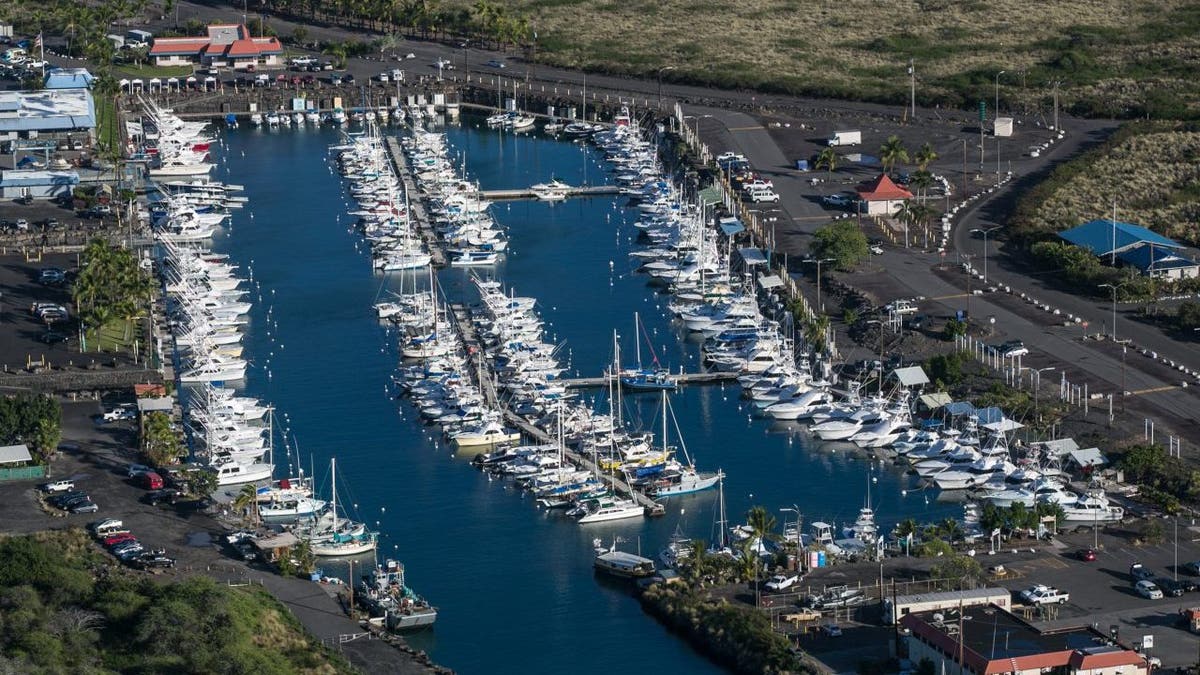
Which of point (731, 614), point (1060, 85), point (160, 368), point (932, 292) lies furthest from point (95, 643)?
point (1060, 85)

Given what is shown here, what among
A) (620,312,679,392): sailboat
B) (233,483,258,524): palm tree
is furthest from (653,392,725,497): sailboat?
(233,483,258,524): palm tree

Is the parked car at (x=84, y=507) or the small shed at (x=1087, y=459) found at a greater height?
the small shed at (x=1087, y=459)

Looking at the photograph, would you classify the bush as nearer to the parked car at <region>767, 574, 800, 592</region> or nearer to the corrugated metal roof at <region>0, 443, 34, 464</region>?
the parked car at <region>767, 574, 800, 592</region>

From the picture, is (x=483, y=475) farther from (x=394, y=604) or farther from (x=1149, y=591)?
(x=1149, y=591)

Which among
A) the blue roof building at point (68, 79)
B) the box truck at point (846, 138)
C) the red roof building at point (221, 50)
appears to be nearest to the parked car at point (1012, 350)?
the box truck at point (846, 138)

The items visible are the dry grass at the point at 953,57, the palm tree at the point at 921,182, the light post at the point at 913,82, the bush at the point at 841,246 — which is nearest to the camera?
the bush at the point at 841,246

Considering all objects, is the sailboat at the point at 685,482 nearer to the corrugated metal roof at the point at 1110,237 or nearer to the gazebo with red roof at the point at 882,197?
the corrugated metal roof at the point at 1110,237
